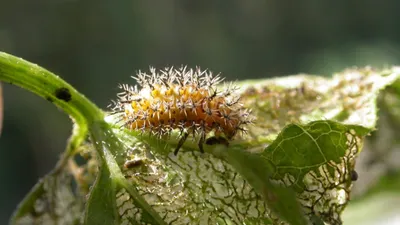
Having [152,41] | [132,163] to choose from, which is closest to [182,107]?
[132,163]

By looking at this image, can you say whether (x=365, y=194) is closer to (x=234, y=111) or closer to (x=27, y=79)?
(x=234, y=111)

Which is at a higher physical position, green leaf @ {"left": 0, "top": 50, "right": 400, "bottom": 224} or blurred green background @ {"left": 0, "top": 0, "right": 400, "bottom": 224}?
blurred green background @ {"left": 0, "top": 0, "right": 400, "bottom": 224}

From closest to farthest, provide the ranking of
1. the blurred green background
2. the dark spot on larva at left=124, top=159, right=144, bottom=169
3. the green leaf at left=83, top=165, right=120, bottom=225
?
the green leaf at left=83, top=165, right=120, bottom=225 → the dark spot on larva at left=124, top=159, right=144, bottom=169 → the blurred green background

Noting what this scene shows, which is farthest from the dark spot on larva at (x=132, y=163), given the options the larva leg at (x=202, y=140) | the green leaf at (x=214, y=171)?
the larva leg at (x=202, y=140)

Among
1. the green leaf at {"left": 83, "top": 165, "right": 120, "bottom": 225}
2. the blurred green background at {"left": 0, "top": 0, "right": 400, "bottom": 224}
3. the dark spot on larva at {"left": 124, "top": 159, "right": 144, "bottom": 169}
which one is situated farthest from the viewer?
the blurred green background at {"left": 0, "top": 0, "right": 400, "bottom": 224}

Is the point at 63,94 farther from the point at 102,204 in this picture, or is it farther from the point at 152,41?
the point at 152,41

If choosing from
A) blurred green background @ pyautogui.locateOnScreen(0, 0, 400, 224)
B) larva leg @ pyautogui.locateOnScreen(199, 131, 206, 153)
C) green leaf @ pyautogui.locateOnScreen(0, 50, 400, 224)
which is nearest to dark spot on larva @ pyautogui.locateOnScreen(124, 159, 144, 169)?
green leaf @ pyautogui.locateOnScreen(0, 50, 400, 224)

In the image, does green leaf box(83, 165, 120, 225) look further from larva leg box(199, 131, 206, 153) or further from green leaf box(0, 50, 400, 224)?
larva leg box(199, 131, 206, 153)
